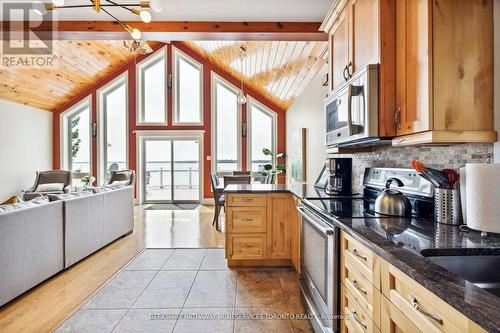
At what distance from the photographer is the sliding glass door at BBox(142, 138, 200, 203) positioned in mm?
7863

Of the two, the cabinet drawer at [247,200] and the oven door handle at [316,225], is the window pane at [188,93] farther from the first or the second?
the oven door handle at [316,225]

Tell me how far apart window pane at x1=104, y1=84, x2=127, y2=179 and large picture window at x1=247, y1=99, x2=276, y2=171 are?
3560 mm

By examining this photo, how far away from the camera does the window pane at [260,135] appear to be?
25.6ft

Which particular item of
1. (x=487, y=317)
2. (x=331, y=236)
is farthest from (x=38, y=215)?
(x=487, y=317)

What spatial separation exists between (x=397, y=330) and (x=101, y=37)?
3876 millimetres

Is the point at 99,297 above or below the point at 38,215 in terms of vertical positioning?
below

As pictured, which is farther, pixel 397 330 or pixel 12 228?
pixel 12 228

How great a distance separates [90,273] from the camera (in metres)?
2.87

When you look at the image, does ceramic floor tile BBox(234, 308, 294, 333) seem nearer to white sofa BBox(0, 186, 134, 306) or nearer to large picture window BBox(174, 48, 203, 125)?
white sofa BBox(0, 186, 134, 306)

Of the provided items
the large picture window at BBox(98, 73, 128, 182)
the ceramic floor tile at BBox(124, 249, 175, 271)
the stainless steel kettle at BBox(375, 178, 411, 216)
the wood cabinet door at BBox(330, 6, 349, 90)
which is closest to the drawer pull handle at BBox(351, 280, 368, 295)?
the stainless steel kettle at BBox(375, 178, 411, 216)

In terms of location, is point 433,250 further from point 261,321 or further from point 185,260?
point 185,260

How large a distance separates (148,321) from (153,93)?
23.0ft

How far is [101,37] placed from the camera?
129 inches

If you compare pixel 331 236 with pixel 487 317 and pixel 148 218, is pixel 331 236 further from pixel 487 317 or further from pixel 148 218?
pixel 148 218
